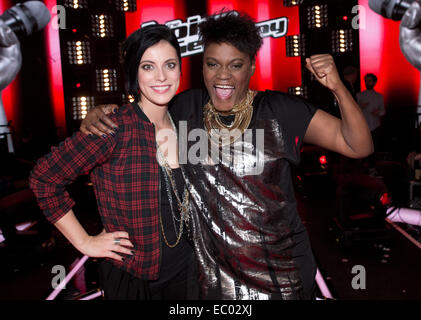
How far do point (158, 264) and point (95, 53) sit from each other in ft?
17.4

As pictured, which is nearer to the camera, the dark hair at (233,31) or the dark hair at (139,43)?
the dark hair at (139,43)

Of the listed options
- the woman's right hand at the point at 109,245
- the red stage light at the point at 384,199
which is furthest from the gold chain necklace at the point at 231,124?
the red stage light at the point at 384,199

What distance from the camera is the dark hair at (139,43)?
5.13 ft

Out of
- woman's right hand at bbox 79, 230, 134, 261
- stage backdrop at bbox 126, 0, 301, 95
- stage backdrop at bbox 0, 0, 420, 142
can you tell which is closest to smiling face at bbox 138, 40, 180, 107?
woman's right hand at bbox 79, 230, 134, 261

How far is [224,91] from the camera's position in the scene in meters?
1.74

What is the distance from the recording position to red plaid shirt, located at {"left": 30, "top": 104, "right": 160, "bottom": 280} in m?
1.47

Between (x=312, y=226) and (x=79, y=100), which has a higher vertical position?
(x=79, y=100)

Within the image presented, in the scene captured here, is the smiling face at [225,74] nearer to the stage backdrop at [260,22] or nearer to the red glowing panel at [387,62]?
the stage backdrop at [260,22]

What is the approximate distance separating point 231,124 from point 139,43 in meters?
0.50

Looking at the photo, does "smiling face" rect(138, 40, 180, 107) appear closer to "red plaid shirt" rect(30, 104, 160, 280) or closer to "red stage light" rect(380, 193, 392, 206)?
"red plaid shirt" rect(30, 104, 160, 280)

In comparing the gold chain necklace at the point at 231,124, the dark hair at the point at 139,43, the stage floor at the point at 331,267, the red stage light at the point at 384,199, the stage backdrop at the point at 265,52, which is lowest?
the stage floor at the point at 331,267

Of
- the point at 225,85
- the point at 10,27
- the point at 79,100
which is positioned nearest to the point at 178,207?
the point at 225,85

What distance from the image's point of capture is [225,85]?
173 centimetres
